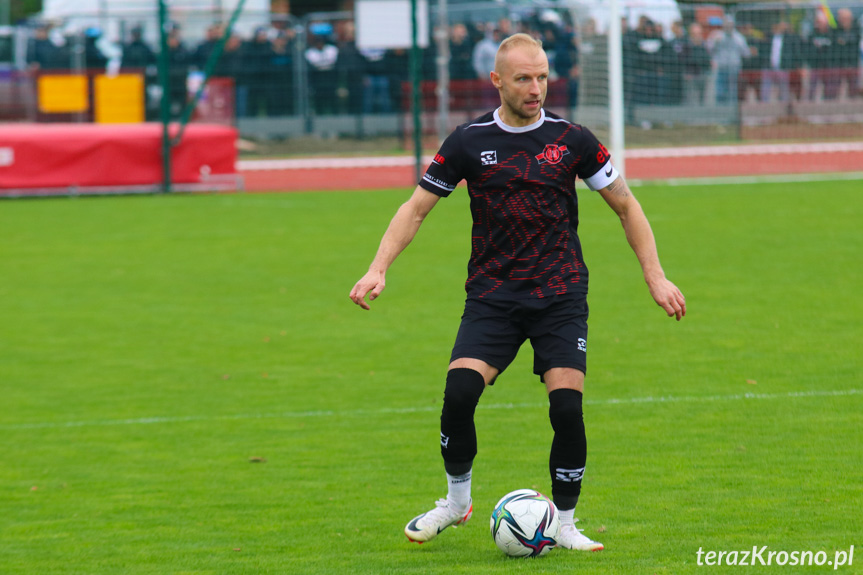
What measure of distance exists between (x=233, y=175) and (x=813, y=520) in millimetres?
16122

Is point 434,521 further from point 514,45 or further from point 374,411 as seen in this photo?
point 374,411

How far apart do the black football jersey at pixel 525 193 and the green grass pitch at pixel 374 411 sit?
100 centimetres

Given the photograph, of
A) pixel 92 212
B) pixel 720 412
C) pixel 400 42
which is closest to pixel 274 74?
pixel 400 42

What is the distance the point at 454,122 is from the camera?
2433cm

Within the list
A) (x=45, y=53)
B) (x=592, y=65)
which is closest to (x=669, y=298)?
(x=592, y=65)

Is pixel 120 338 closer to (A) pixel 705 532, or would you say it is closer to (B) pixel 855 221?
(A) pixel 705 532

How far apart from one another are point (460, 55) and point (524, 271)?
65.0ft

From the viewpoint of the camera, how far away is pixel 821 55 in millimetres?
22000

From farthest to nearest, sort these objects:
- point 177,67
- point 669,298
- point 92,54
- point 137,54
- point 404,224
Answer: point 92,54 < point 137,54 < point 177,67 < point 404,224 < point 669,298

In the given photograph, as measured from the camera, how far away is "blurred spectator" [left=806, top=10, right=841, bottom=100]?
21.9 m

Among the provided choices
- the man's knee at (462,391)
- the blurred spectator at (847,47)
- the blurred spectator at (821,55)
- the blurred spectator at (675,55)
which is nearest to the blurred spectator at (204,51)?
the blurred spectator at (675,55)

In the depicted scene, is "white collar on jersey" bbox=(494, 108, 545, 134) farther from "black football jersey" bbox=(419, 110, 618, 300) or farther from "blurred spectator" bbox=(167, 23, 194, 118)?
"blurred spectator" bbox=(167, 23, 194, 118)

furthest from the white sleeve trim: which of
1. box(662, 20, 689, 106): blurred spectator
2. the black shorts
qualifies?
box(662, 20, 689, 106): blurred spectator

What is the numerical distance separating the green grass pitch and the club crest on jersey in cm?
143
